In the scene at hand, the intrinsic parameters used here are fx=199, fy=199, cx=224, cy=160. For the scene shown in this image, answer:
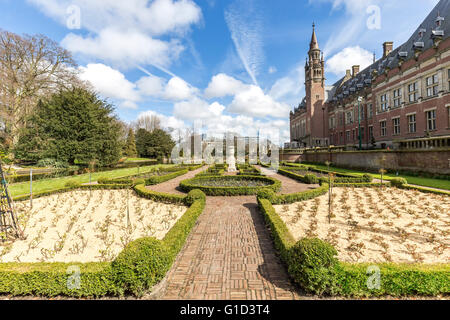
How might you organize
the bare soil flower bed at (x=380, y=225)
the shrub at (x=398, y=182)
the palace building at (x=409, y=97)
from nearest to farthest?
the bare soil flower bed at (x=380, y=225)
the shrub at (x=398, y=182)
the palace building at (x=409, y=97)

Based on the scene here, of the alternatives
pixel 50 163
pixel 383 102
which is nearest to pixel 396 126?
pixel 383 102

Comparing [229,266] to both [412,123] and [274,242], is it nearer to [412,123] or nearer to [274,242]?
[274,242]

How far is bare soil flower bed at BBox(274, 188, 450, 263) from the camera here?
4.70 m

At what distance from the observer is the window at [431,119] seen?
1988 cm

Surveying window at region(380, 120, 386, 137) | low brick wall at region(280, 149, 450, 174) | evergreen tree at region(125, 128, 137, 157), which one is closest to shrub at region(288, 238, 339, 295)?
low brick wall at region(280, 149, 450, 174)

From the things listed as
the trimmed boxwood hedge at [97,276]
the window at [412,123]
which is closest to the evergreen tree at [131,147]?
the trimmed boxwood hedge at [97,276]

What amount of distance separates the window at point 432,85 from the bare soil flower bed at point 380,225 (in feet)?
53.9

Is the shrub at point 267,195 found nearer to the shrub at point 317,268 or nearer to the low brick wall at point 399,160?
the shrub at point 317,268

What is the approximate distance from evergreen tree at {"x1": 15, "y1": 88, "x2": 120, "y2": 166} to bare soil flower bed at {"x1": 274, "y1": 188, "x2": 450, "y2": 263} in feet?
81.7

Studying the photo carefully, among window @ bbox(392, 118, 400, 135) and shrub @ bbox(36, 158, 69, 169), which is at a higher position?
window @ bbox(392, 118, 400, 135)

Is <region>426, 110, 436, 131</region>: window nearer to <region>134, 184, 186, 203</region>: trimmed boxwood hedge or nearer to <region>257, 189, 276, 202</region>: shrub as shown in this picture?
<region>257, 189, 276, 202</region>: shrub

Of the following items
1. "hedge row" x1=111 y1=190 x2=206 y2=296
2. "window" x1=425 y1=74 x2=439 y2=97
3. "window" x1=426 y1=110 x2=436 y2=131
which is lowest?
"hedge row" x1=111 y1=190 x2=206 y2=296
